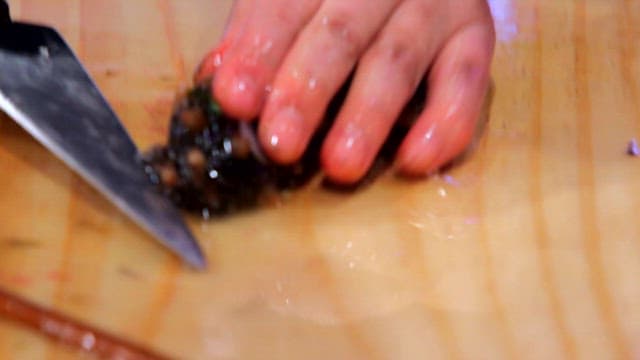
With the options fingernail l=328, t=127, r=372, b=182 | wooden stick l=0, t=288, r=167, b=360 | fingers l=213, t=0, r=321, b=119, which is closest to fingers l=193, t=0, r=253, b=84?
fingers l=213, t=0, r=321, b=119

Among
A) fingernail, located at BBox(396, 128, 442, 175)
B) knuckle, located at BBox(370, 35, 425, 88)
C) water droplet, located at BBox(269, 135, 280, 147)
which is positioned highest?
knuckle, located at BBox(370, 35, 425, 88)

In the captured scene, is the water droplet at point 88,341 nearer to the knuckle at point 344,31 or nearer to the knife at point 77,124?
the knife at point 77,124

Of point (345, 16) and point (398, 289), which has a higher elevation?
point (345, 16)

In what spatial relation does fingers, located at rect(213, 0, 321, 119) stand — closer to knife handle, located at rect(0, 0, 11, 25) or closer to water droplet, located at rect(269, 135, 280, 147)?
water droplet, located at rect(269, 135, 280, 147)

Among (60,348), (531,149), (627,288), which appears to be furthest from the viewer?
(531,149)

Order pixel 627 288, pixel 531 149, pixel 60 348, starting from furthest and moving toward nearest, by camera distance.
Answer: pixel 531 149, pixel 627 288, pixel 60 348

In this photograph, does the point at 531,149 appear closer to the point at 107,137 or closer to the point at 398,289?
the point at 398,289

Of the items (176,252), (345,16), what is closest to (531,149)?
(345,16)

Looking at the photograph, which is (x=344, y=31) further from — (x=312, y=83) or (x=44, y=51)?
(x=44, y=51)
